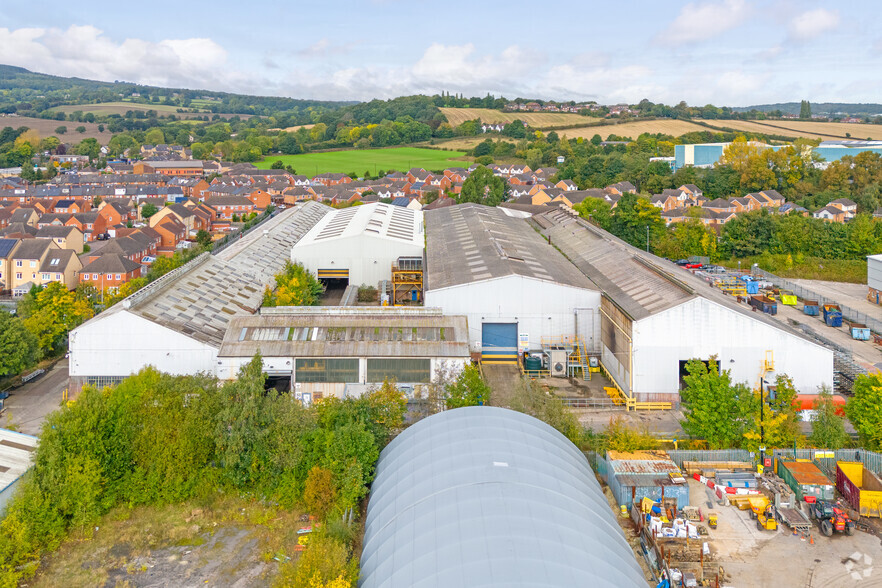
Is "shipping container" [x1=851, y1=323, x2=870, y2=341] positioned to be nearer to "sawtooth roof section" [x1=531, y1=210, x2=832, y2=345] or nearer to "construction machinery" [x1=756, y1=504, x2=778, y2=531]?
"sawtooth roof section" [x1=531, y1=210, x2=832, y2=345]

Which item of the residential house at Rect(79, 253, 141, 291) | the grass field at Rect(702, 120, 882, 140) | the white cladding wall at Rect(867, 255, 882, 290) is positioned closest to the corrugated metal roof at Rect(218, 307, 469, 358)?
the residential house at Rect(79, 253, 141, 291)

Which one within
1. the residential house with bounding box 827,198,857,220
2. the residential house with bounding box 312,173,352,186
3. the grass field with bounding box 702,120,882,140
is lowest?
the residential house with bounding box 827,198,857,220

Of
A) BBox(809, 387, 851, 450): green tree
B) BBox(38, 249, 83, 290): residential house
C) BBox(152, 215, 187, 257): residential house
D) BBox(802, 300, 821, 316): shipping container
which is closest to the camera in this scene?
BBox(809, 387, 851, 450): green tree

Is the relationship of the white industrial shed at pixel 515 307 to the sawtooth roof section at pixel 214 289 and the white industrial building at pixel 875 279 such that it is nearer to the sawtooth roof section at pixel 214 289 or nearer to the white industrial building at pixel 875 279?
the sawtooth roof section at pixel 214 289

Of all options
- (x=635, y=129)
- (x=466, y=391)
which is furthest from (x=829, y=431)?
(x=635, y=129)

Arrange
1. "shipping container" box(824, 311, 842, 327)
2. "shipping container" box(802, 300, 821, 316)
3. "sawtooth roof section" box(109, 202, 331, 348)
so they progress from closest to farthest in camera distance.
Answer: "sawtooth roof section" box(109, 202, 331, 348), "shipping container" box(824, 311, 842, 327), "shipping container" box(802, 300, 821, 316)

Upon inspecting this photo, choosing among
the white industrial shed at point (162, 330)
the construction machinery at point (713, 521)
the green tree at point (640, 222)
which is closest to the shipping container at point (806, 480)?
the construction machinery at point (713, 521)

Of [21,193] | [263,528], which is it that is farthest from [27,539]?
[21,193]

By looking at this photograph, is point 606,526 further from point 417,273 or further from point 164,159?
point 164,159
